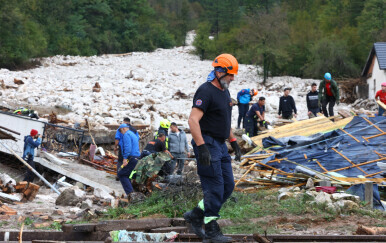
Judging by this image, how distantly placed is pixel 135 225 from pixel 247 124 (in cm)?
1108

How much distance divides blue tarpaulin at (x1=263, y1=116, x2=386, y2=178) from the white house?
20.9m

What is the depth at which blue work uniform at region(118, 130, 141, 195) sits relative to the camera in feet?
37.0

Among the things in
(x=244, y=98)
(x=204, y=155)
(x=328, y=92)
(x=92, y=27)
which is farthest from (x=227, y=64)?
(x=92, y=27)

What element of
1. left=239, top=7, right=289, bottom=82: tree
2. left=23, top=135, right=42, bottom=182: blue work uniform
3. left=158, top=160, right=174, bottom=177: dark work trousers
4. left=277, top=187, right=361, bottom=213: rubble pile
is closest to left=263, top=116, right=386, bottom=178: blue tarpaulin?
left=158, top=160, right=174, bottom=177: dark work trousers

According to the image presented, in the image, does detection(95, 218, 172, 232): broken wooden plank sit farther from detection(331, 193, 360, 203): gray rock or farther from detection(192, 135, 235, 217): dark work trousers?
detection(331, 193, 360, 203): gray rock

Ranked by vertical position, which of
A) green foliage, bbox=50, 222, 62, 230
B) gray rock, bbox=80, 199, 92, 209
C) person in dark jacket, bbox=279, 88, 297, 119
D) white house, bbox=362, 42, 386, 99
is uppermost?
white house, bbox=362, 42, 386, 99

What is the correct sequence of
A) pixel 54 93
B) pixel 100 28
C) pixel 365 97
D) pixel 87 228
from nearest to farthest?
pixel 87 228 → pixel 54 93 → pixel 365 97 → pixel 100 28

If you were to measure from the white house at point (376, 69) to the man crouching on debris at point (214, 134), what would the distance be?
2952cm

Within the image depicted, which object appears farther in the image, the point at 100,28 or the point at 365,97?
the point at 100,28

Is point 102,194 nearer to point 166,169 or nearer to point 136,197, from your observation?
point 166,169

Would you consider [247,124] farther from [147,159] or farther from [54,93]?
[54,93]

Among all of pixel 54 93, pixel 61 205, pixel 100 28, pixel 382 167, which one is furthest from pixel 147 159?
pixel 100 28

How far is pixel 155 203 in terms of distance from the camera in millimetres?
8812

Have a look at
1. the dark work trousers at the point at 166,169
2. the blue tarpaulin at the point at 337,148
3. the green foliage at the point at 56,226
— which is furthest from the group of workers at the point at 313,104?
the green foliage at the point at 56,226
